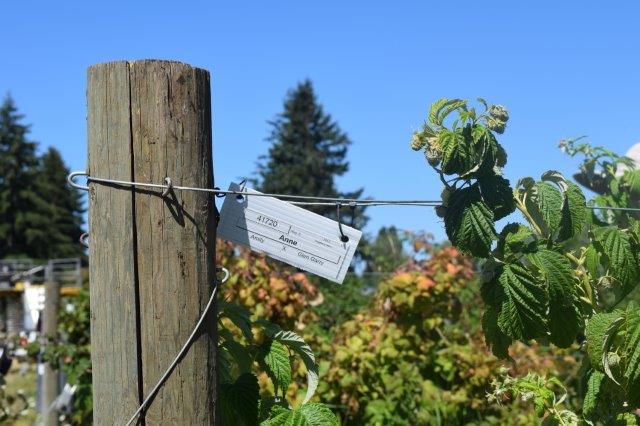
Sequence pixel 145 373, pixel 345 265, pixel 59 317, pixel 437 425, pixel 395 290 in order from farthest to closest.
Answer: pixel 59 317 → pixel 395 290 → pixel 437 425 → pixel 345 265 → pixel 145 373

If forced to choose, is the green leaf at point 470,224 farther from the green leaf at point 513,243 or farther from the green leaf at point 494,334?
the green leaf at point 494,334

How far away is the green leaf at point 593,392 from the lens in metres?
2.65

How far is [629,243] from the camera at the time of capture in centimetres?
258

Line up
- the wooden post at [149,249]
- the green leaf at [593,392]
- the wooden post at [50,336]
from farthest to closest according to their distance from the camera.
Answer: the wooden post at [50,336] < the green leaf at [593,392] < the wooden post at [149,249]

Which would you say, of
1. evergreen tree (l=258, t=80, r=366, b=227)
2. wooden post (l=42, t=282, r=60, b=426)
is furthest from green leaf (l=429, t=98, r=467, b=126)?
evergreen tree (l=258, t=80, r=366, b=227)

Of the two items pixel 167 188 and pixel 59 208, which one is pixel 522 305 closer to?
pixel 167 188

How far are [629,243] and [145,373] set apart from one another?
52.7 inches

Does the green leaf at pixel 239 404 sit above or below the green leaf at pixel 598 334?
below

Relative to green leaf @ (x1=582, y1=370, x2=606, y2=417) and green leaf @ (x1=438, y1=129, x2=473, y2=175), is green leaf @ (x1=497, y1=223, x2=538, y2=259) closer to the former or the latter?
green leaf @ (x1=438, y1=129, x2=473, y2=175)

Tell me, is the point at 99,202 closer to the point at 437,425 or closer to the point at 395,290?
the point at 437,425

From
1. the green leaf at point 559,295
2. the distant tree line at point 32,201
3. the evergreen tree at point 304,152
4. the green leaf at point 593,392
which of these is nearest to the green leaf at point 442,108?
the green leaf at point 559,295

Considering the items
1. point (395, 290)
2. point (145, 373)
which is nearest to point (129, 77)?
point (145, 373)

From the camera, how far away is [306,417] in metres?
2.29

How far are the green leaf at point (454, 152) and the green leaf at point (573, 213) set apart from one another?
1.08ft
